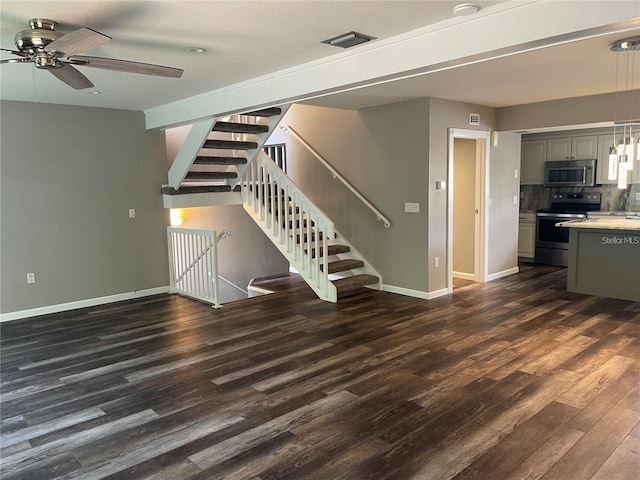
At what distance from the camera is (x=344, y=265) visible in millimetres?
6117

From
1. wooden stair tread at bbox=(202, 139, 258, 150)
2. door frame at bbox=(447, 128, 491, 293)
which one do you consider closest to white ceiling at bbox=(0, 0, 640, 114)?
wooden stair tread at bbox=(202, 139, 258, 150)

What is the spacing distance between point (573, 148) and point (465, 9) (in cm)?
589

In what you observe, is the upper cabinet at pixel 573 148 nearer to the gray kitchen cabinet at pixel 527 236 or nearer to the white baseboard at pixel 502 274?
the gray kitchen cabinet at pixel 527 236

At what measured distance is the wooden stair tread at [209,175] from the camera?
606 centimetres

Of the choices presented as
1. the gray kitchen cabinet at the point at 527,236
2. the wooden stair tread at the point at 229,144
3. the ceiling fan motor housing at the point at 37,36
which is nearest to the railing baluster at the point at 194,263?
the wooden stair tread at the point at 229,144

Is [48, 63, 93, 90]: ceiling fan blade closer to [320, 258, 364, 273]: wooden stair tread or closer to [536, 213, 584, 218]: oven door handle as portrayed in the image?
[320, 258, 364, 273]: wooden stair tread

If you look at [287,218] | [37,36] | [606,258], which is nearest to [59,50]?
[37,36]

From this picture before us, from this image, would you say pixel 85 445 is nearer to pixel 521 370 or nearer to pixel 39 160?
pixel 521 370

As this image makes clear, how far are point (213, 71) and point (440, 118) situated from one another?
287cm

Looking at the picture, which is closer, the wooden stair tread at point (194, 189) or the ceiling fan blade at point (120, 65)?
the ceiling fan blade at point (120, 65)

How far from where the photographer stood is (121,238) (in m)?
5.93

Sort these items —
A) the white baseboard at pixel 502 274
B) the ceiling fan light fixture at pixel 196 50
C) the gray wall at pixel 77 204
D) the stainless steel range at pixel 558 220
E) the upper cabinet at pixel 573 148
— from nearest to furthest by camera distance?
the ceiling fan light fixture at pixel 196 50, the gray wall at pixel 77 204, the white baseboard at pixel 502 274, the upper cabinet at pixel 573 148, the stainless steel range at pixel 558 220

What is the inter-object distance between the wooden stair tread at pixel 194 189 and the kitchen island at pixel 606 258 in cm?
458

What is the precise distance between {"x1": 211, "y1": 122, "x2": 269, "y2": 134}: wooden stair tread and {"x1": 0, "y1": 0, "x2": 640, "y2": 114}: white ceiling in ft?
1.71
